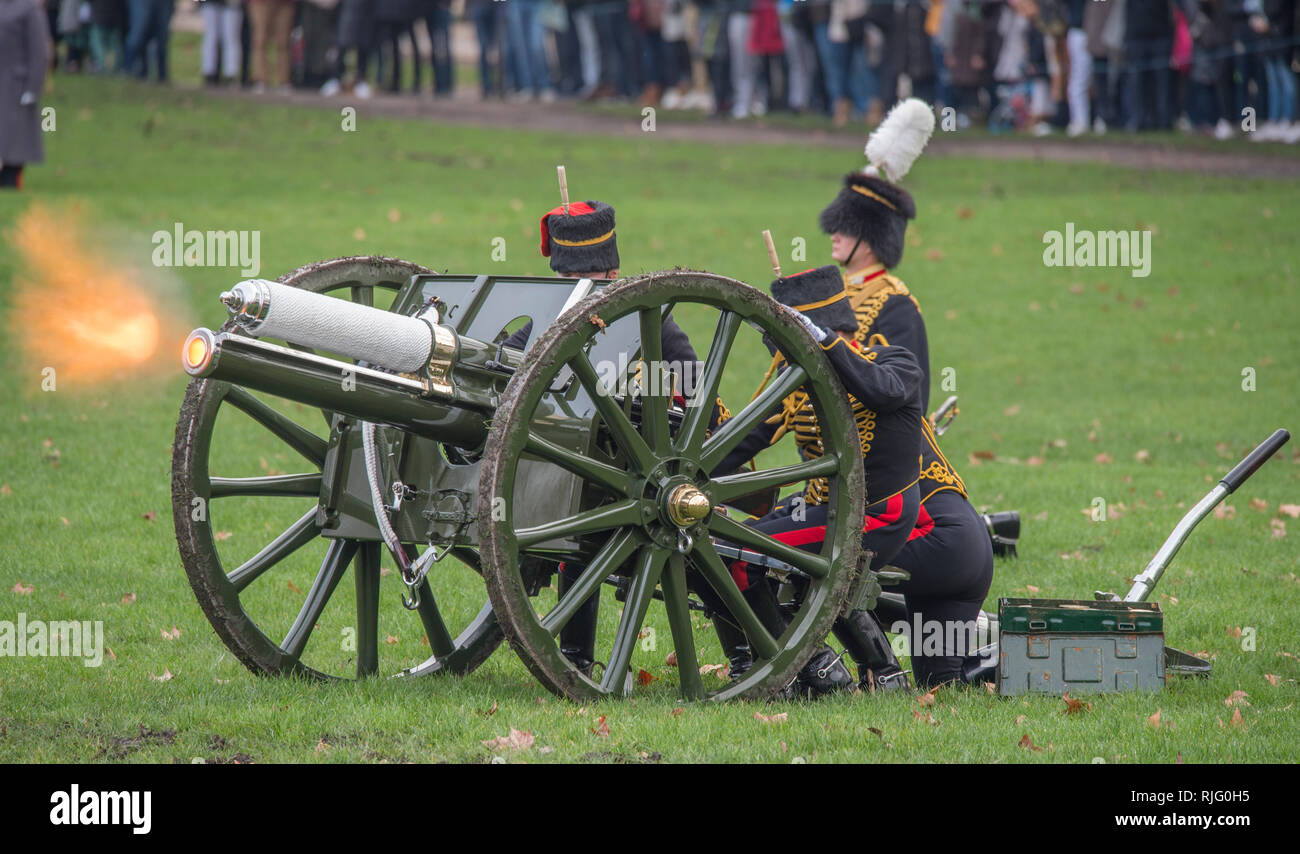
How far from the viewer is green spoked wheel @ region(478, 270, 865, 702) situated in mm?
4859

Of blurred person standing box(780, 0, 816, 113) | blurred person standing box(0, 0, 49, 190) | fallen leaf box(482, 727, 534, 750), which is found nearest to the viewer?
fallen leaf box(482, 727, 534, 750)

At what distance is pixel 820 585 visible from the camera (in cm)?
558

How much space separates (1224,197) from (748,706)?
1520cm

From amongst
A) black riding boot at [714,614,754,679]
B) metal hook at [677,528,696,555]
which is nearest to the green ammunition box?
black riding boot at [714,614,754,679]

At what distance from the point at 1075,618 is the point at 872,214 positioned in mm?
1785

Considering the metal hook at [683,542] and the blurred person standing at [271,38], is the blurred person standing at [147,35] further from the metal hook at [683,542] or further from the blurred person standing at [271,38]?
the metal hook at [683,542]

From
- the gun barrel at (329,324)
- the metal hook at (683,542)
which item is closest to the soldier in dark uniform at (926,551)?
the metal hook at (683,542)

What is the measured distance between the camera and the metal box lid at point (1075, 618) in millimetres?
5793

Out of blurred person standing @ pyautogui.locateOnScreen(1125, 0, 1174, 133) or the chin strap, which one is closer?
the chin strap

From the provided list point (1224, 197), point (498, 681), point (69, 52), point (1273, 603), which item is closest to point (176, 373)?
point (498, 681)

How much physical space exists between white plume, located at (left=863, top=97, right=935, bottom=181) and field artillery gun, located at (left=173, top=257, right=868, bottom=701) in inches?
65.2

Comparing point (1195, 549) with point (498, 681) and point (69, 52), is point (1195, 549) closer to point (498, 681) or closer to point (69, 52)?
A: point (498, 681)

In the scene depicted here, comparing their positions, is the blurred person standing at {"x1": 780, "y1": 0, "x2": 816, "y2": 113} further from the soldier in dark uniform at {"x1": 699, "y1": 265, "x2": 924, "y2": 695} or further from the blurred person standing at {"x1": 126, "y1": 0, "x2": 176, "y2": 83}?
the soldier in dark uniform at {"x1": 699, "y1": 265, "x2": 924, "y2": 695}

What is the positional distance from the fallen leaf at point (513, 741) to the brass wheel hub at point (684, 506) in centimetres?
79
